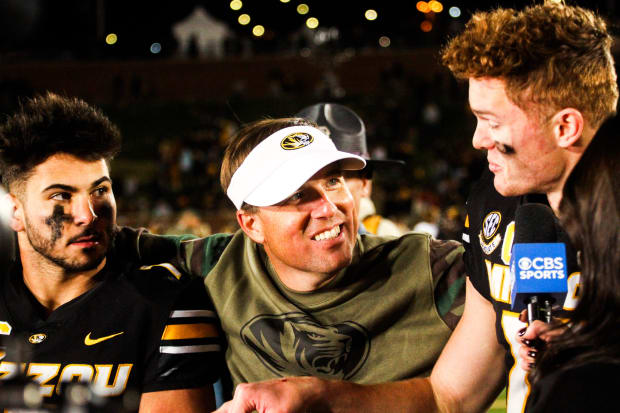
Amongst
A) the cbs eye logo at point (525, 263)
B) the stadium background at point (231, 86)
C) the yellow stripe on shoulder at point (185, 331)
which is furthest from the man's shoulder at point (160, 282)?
the stadium background at point (231, 86)

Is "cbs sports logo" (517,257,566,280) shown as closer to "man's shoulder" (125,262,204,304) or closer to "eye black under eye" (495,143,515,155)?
"eye black under eye" (495,143,515,155)

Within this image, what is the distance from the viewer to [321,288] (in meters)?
2.62

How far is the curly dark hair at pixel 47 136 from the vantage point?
2.76m

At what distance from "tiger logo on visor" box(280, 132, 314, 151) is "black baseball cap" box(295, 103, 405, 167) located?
104 centimetres

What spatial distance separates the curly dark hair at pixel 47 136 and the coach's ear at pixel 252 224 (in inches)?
23.3

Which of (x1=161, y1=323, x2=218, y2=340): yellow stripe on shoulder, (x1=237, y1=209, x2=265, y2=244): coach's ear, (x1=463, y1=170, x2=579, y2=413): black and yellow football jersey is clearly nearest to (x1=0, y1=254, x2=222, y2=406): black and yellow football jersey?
(x1=161, y1=323, x2=218, y2=340): yellow stripe on shoulder

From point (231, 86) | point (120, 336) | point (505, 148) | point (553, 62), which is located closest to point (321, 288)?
point (120, 336)

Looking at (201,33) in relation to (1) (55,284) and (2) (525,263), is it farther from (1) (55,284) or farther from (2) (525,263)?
(2) (525,263)

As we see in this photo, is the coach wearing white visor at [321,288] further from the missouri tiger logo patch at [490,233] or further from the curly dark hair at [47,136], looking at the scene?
the curly dark hair at [47,136]

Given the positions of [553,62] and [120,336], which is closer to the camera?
[553,62]

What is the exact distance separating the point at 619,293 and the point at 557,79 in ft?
2.33

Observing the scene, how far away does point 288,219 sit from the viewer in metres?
2.61

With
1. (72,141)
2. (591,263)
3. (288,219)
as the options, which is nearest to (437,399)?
(288,219)

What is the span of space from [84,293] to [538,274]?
1.70 m
